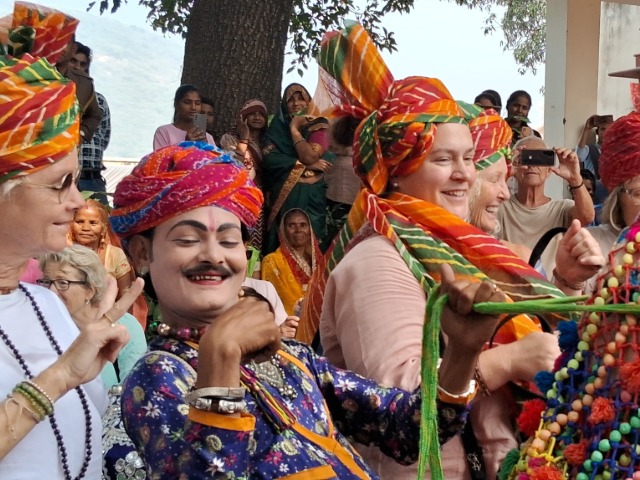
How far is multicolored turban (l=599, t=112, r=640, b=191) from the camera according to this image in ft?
14.1

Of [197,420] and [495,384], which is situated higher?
[197,420]

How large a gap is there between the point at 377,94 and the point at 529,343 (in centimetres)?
117

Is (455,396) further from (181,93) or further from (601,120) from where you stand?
(601,120)

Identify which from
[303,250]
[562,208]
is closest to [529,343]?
[562,208]

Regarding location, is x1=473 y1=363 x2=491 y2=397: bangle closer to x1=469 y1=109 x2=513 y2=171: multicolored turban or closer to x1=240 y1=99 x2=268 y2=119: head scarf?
x1=469 y1=109 x2=513 y2=171: multicolored turban

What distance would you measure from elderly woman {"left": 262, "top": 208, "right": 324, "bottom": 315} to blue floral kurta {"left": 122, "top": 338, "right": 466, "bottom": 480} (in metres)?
4.98

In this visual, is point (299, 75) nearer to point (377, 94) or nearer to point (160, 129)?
point (160, 129)

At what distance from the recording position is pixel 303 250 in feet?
26.4

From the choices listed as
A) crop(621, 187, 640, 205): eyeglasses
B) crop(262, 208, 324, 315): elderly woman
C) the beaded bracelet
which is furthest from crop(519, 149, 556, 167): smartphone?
the beaded bracelet

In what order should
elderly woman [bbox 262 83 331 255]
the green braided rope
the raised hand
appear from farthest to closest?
elderly woman [bbox 262 83 331 255] < the raised hand < the green braided rope

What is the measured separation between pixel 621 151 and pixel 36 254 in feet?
9.24

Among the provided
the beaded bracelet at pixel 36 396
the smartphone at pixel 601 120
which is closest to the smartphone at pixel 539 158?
the smartphone at pixel 601 120

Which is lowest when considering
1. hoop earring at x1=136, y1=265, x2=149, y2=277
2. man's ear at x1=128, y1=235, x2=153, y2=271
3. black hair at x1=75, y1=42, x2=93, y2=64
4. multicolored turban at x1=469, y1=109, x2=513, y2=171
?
hoop earring at x1=136, y1=265, x2=149, y2=277

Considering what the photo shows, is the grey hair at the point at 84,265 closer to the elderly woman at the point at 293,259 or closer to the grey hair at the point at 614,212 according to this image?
the grey hair at the point at 614,212
